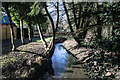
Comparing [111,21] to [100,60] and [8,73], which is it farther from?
[8,73]

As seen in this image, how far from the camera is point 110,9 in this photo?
2.51m

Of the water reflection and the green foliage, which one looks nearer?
the green foliage

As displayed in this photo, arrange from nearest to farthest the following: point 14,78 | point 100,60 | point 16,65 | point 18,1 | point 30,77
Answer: point 100,60 → point 14,78 → point 30,77 → point 16,65 → point 18,1

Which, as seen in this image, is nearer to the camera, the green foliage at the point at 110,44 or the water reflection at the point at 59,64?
the green foliage at the point at 110,44

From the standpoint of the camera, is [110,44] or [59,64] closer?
[110,44]

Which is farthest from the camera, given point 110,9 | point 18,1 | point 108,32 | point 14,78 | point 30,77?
point 18,1

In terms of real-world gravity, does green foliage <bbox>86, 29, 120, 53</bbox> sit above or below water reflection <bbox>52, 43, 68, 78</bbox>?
above

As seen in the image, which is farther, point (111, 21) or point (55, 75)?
point (55, 75)

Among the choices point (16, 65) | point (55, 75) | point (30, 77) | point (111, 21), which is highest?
point (111, 21)

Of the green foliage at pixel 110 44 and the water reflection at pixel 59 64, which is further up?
the green foliage at pixel 110 44

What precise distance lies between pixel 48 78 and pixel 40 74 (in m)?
0.38

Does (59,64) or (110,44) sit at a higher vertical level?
(110,44)

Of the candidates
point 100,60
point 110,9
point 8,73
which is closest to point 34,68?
point 8,73

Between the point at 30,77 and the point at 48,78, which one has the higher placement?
the point at 30,77
